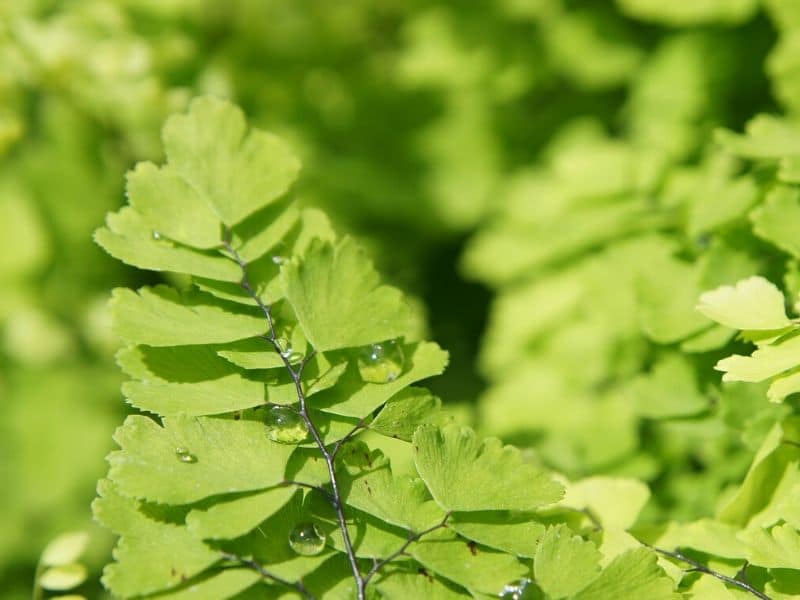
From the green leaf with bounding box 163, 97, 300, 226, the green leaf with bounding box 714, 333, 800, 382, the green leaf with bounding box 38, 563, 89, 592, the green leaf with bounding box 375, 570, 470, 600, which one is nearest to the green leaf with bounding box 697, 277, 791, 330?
the green leaf with bounding box 714, 333, 800, 382

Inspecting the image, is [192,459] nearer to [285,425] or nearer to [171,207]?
[285,425]

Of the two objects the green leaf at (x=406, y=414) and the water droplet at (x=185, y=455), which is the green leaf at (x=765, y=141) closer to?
the green leaf at (x=406, y=414)

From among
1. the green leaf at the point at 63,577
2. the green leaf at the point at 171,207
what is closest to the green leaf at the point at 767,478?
the green leaf at the point at 171,207

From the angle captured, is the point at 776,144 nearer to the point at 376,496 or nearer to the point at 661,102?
the point at 376,496

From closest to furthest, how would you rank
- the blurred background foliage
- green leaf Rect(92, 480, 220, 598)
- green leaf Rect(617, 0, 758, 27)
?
1. green leaf Rect(92, 480, 220, 598)
2. the blurred background foliage
3. green leaf Rect(617, 0, 758, 27)

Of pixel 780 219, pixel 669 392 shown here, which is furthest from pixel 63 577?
pixel 780 219

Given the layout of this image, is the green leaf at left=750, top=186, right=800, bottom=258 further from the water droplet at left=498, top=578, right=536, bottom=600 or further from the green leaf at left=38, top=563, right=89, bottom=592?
the green leaf at left=38, top=563, right=89, bottom=592
